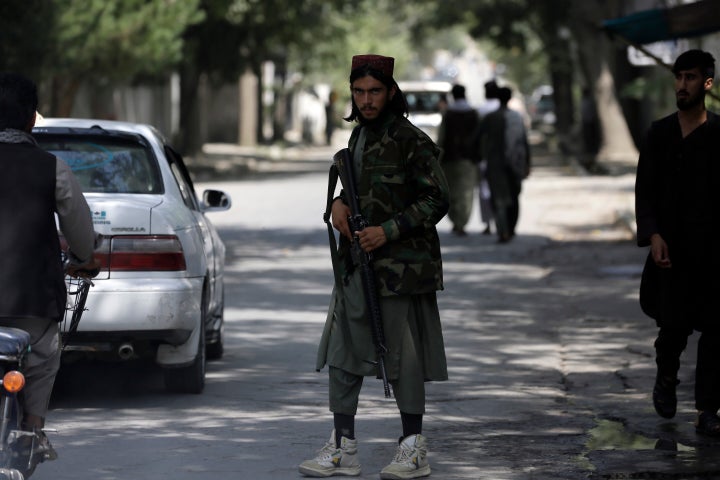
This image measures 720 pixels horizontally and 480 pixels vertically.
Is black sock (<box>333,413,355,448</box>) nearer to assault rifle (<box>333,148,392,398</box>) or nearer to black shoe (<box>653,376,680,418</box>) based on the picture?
assault rifle (<box>333,148,392,398</box>)

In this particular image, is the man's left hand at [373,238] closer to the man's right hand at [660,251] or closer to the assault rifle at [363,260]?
the assault rifle at [363,260]

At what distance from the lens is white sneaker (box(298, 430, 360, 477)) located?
663cm

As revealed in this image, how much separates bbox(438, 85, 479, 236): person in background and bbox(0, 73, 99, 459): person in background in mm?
13750

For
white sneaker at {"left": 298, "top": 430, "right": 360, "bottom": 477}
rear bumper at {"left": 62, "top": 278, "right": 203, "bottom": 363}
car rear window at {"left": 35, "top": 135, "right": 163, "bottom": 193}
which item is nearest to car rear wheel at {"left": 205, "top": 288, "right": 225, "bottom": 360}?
car rear window at {"left": 35, "top": 135, "right": 163, "bottom": 193}

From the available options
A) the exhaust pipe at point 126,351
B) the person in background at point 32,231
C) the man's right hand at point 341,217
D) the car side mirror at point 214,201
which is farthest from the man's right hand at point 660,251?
the person in background at point 32,231

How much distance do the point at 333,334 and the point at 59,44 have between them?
1800cm

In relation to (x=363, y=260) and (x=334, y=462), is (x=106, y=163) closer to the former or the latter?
(x=363, y=260)

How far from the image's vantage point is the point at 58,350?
5.63 meters

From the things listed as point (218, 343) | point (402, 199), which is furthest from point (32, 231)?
point (218, 343)

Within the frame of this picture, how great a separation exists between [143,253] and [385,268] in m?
2.00

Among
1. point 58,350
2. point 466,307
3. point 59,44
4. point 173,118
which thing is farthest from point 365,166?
point 173,118

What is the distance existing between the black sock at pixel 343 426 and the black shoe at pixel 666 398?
6.17 ft

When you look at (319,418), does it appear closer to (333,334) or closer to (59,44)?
(333,334)

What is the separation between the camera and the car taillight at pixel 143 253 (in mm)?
8062
